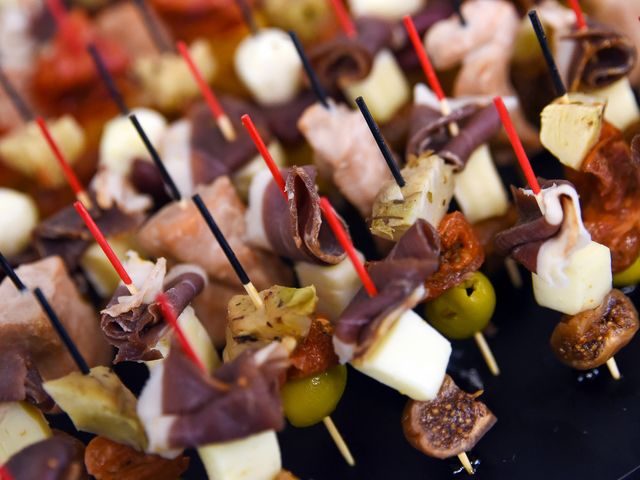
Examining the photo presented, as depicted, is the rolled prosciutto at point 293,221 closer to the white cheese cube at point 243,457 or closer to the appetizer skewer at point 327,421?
the appetizer skewer at point 327,421

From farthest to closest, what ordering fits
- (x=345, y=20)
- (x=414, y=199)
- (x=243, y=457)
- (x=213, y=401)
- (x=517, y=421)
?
(x=345, y=20) → (x=517, y=421) → (x=414, y=199) → (x=243, y=457) → (x=213, y=401)

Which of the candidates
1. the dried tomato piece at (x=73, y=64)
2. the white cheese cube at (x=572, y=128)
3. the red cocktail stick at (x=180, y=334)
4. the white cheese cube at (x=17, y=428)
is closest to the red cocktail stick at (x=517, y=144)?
the white cheese cube at (x=572, y=128)

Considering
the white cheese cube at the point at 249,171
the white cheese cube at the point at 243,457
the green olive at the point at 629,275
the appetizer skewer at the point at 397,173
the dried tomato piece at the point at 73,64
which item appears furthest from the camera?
the dried tomato piece at the point at 73,64

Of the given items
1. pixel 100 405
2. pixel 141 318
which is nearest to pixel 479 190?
pixel 141 318

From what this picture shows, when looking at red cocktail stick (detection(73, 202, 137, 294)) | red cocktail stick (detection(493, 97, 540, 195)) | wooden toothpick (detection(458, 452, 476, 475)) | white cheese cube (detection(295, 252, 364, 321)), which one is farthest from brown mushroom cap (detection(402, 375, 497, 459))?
red cocktail stick (detection(73, 202, 137, 294))

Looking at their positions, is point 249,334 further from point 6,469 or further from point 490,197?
point 490,197

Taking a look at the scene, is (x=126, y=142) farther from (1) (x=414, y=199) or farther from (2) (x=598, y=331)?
(2) (x=598, y=331)
